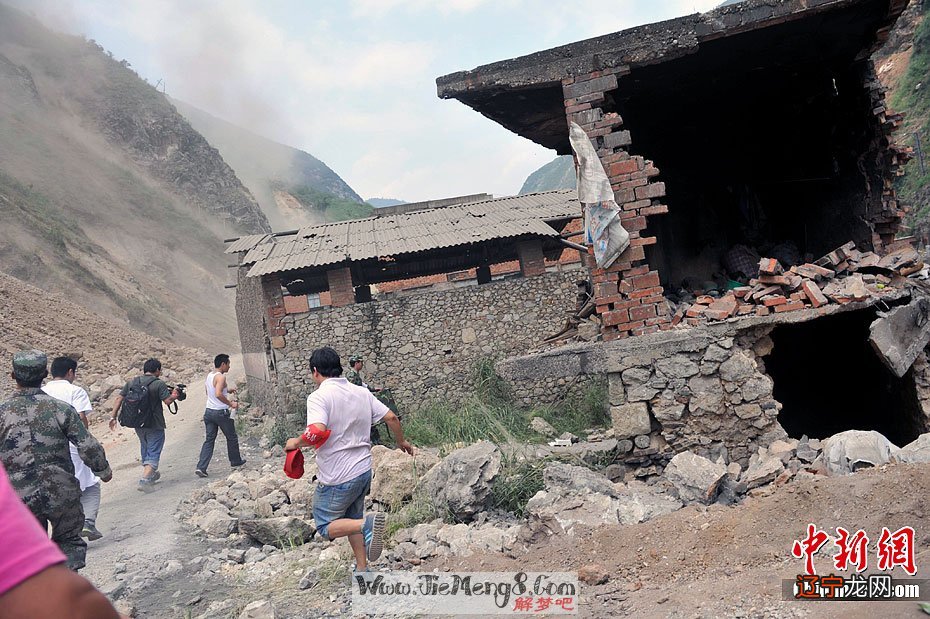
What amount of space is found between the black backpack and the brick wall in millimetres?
5718

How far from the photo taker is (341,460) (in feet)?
14.3

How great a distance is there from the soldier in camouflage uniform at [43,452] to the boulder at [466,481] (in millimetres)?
2672

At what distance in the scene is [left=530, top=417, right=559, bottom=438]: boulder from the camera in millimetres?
8548

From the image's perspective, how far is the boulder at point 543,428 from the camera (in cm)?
855

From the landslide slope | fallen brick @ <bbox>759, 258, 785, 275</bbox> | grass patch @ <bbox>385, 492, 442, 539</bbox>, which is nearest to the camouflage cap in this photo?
grass patch @ <bbox>385, 492, 442, 539</bbox>

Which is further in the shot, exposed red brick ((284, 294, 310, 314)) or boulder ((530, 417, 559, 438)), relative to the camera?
exposed red brick ((284, 294, 310, 314))

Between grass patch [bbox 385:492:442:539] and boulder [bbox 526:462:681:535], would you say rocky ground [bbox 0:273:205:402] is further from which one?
boulder [bbox 526:462:681:535]

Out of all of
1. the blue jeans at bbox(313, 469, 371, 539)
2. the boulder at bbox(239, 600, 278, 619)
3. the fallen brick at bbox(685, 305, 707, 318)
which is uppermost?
the fallen brick at bbox(685, 305, 707, 318)

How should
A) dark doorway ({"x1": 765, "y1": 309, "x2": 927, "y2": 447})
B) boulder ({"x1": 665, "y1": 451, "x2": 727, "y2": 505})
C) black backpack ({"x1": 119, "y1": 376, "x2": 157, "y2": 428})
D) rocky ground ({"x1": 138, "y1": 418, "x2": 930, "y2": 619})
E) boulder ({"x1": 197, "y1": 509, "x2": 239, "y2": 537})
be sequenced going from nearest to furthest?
rocky ground ({"x1": 138, "y1": 418, "x2": 930, "y2": 619}) < boulder ({"x1": 665, "y1": 451, "x2": 727, "y2": 505}) < boulder ({"x1": 197, "y1": 509, "x2": 239, "y2": 537}) < dark doorway ({"x1": 765, "y1": 309, "x2": 927, "y2": 447}) < black backpack ({"x1": 119, "y1": 376, "x2": 157, "y2": 428})

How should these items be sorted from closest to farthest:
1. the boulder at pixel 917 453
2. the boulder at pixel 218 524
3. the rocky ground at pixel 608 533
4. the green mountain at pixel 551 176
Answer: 1. the rocky ground at pixel 608 533
2. the boulder at pixel 917 453
3. the boulder at pixel 218 524
4. the green mountain at pixel 551 176

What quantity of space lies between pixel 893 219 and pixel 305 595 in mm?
6664

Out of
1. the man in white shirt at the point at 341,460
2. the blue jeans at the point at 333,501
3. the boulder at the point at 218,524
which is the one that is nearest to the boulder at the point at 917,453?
the man in white shirt at the point at 341,460

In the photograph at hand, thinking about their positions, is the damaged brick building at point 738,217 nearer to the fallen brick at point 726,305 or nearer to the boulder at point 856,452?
the fallen brick at point 726,305

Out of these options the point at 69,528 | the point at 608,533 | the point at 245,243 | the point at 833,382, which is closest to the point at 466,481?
the point at 608,533
